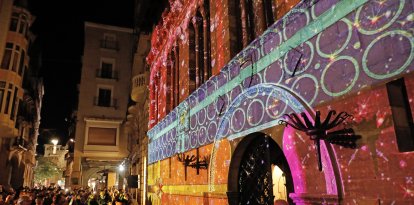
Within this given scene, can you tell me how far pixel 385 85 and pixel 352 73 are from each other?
1.70ft

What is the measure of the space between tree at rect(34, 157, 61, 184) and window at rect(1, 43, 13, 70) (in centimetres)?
4953

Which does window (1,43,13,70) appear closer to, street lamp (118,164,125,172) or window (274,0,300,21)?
street lamp (118,164,125,172)

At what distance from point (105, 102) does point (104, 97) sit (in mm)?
671

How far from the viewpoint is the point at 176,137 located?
37.6 ft

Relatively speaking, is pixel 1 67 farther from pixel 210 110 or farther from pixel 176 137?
pixel 210 110

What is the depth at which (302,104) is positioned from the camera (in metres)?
4.99

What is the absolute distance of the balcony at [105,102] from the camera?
3256 centimetres

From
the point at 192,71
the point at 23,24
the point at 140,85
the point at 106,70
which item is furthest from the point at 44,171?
the point at 192,71

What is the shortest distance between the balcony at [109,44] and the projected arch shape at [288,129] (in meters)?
29.7

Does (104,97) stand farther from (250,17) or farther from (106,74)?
(250,17)

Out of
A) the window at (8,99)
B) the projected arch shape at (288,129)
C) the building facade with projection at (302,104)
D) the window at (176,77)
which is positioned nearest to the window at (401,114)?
the building facade with projection at (302,104)

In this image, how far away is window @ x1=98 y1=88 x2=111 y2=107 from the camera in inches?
1291

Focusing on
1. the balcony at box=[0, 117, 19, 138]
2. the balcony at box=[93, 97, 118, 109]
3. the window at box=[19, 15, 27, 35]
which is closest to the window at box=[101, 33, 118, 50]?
the balcony at box=[93, 97, 118, 109]

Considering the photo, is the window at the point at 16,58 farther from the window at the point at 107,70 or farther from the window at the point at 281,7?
the window at the point at 281,7
